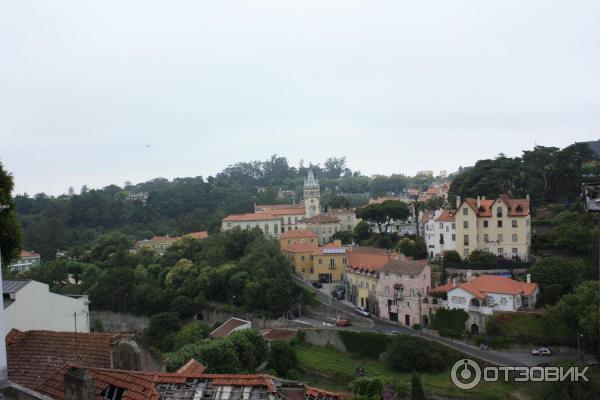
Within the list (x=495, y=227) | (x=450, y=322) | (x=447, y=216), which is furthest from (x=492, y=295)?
(x=447, y=216)

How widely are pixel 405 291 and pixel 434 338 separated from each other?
3.68m

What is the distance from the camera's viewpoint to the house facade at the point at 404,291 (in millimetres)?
34406

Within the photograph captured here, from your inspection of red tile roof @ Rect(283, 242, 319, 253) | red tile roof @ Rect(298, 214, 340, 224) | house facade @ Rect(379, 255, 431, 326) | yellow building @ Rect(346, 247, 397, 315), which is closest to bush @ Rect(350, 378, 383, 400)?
house facade @ Rect(379, 255, 431, 326)

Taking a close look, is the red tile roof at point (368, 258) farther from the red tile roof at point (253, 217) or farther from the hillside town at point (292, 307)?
the red tile roof at point (253, 217)

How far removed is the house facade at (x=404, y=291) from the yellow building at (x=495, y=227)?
542cm

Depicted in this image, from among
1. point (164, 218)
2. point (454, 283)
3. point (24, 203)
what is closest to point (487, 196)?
point (454, 283)

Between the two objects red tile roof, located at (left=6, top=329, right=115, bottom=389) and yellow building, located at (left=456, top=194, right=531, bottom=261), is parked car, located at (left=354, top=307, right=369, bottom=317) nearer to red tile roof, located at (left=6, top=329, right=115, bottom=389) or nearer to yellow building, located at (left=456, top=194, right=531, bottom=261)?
yellow building, located at (left=456, top=194, right=531, bottom=261)

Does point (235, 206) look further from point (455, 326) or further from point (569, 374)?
point (569, 374)

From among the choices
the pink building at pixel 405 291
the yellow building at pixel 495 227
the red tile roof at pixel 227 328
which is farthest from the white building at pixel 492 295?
the red tile roof at pixel 227 328

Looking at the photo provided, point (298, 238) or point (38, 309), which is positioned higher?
point (38, 309)

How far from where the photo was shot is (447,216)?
40031mm

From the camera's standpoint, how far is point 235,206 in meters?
86.8

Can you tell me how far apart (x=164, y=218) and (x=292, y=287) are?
51.6 m

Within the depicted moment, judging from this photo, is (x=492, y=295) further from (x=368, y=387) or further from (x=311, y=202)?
(x=311, y=202)
